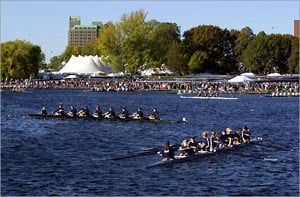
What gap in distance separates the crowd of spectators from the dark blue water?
115ft

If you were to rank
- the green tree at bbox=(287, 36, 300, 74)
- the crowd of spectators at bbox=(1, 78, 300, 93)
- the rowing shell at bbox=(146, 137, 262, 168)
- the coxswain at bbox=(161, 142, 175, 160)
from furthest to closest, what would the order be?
the green tree at bbox=(287, 36, 300, 74) → the crowd of spectators at bbox=(1, 78, 300, 93) → the coxswain at bbox=(161, 142, 175, 160) → the rowing shell at bbox=(146, 137, 262, 168)

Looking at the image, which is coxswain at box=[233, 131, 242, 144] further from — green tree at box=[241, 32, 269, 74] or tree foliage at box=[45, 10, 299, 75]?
green tree at box=[241, 32, 269, 74]

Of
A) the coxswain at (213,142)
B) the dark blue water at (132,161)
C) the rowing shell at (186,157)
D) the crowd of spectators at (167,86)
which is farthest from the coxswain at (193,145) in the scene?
the crowd of spectators at (167,86)

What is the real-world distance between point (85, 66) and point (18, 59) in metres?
18.6

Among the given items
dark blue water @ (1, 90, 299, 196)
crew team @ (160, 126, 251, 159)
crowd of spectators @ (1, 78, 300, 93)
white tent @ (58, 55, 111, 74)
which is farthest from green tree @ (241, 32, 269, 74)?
crew team @ (160, 126, 251, 159)

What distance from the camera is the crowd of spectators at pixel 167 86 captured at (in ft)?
327

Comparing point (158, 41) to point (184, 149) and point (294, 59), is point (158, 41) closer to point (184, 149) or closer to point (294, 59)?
point (294, 59)

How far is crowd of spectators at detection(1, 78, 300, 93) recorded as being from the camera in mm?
99562

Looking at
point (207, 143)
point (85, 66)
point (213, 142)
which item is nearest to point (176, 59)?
point (85, 66)

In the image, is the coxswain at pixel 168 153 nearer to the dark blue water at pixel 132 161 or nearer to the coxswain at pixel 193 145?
the dark blue water at pixel 132 161

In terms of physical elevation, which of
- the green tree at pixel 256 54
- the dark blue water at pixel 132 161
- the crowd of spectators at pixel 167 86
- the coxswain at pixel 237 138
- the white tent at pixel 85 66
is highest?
the green tree at pixel 256 54

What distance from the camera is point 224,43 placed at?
143 meters

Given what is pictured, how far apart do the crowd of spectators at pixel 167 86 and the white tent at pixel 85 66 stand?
12.5 m

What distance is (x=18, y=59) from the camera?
119250mm
